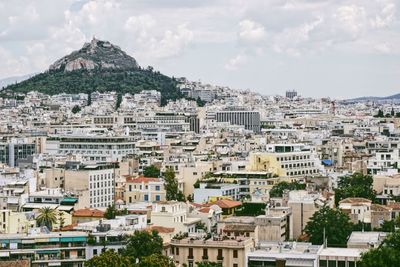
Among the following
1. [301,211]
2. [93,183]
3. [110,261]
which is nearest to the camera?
[110,261]

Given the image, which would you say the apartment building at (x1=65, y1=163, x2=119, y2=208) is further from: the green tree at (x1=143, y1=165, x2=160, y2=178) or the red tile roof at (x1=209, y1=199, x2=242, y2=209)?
the red tile roof at (x1=209, y1=199, x2=242, y2=209)

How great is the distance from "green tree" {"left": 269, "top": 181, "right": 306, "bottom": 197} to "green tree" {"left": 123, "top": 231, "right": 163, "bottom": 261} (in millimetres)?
14367

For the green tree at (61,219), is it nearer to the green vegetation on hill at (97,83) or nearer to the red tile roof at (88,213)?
the red tile roof at (88,213)

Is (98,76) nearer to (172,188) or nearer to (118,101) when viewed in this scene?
(118,101)

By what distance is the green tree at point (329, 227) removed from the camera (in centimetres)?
3612

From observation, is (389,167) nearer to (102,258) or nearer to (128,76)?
(102,258)

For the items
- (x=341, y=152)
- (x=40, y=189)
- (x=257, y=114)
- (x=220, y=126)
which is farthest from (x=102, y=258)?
(x=257, y=114)

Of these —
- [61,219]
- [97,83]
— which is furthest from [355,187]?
[97,83]

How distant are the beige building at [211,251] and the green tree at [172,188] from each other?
14930 mm

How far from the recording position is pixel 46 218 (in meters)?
38.9

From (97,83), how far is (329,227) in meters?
121

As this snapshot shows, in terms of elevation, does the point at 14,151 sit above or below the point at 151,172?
above

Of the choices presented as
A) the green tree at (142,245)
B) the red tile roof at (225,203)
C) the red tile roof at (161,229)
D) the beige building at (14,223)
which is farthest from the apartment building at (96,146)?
the green tree at (142,245)

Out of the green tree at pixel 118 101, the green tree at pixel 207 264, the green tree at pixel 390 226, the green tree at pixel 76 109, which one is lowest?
the green tree at pixel 207 264
